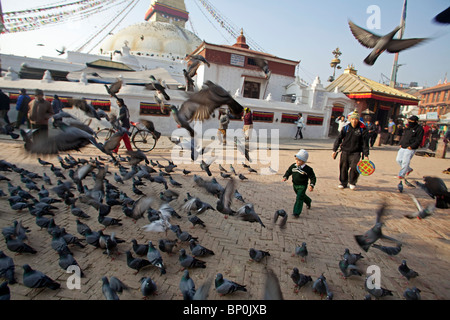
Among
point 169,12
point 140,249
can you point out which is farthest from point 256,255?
point 169,12

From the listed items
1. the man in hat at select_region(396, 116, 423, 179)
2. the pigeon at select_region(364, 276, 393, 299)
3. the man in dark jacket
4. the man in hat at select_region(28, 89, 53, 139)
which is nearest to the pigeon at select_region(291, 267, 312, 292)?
the pigeon at select_region(364, 276, 393, 299)

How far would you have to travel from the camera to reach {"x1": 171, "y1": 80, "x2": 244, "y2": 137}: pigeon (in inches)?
167

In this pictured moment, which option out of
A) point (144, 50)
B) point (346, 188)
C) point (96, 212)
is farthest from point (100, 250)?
point (144, 50)

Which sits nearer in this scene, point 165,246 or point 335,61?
point 165,246

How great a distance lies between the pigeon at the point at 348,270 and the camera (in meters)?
3.20

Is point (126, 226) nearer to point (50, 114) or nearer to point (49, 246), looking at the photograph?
point (49, 246)

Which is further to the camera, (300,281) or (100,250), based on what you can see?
(100,250)

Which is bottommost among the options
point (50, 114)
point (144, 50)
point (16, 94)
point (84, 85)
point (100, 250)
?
point (100, 250)

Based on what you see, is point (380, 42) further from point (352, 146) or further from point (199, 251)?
point (199, 251)

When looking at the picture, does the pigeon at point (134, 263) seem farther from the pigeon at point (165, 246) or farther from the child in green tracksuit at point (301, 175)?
the child in green tracksuit at point (301, 175)

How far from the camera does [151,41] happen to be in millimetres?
40906

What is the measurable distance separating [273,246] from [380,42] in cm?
350

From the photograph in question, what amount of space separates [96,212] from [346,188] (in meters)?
6.75
